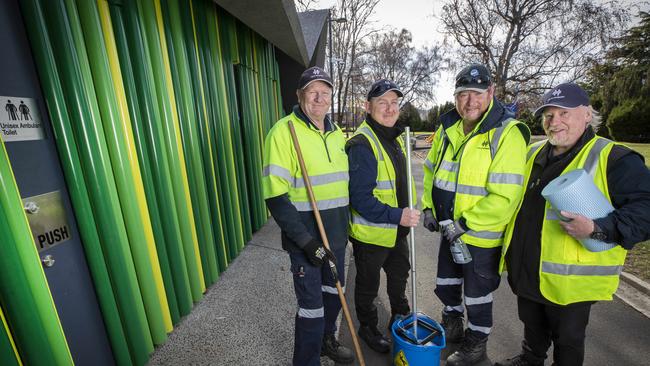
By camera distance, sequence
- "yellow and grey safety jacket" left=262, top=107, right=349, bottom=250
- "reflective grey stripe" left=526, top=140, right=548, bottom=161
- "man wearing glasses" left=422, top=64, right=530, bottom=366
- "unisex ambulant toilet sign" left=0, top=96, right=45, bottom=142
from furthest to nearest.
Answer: "reflective grey stripe" left=526, top=140, right=548, bottom=161
"man wearing glasses" left=422, top=64, right=530, bottom=366
"yellow and grey safety jacket" left=262, top=107, right=349, bottom=250
"unisex ambulant toilet sign" left=0, top=96, right=45, bottom=142

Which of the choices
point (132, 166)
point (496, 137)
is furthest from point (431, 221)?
point (132, 166)

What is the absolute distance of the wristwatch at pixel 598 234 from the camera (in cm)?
163

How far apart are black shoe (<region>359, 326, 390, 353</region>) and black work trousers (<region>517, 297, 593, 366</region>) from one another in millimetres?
1095

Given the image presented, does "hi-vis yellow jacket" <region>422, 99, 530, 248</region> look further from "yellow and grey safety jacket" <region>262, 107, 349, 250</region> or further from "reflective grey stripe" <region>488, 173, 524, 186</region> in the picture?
"yellow and grey safety jacket" <region>262, 107, 349, 250</region>

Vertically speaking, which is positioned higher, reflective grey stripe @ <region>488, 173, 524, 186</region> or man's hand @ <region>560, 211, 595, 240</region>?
reflective grey stripe @ <region>488, 173, 524, 186</region>

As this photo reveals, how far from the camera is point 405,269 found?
9.17 feet

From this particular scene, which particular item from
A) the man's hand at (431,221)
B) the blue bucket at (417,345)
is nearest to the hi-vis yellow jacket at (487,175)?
the man's hand at (431,221)

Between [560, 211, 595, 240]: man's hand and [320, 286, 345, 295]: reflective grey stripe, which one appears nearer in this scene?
[560, 211, 595, 240]: man's hand

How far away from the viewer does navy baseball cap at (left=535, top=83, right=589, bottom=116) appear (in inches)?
71.9

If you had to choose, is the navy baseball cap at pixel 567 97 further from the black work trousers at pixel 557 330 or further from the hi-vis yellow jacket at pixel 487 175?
the black work trousers at pixel 557 330

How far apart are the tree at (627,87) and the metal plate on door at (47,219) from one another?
25.1 m

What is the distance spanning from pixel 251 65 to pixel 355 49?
17131mm

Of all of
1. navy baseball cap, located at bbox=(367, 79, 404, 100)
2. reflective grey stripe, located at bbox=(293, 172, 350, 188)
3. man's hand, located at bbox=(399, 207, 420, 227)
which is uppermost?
navy baseball cap, located at bbox=(367, 79, 404, 100)

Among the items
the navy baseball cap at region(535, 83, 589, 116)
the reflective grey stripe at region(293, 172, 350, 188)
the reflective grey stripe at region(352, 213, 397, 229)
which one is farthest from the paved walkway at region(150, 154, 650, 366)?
the navy baseball cap at region(535, 83, 589, 116)
